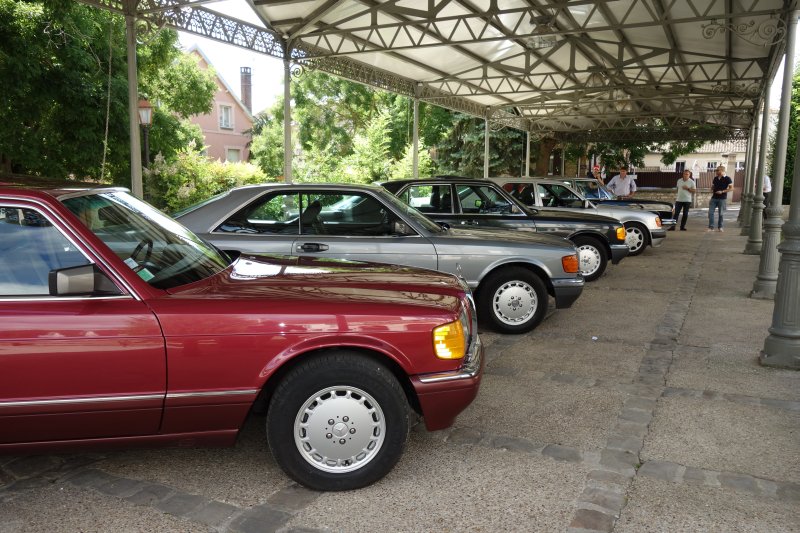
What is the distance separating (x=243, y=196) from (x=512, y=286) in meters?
2.88

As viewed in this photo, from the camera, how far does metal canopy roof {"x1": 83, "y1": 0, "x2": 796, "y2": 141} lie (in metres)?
11.6

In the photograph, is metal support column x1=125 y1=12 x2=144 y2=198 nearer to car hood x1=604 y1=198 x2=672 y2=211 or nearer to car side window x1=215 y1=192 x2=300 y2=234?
car side window x1=215 y1=192 x2=300 y2=234

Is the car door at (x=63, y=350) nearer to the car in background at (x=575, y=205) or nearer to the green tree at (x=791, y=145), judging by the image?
the car in background at (x=575, y=205)

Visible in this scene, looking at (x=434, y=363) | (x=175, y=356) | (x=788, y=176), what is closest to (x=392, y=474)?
(x=434, y=363)

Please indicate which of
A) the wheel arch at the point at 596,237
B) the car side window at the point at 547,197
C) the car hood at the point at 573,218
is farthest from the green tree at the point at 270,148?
the wheel arch at the point at 596,237

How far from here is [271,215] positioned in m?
6.13

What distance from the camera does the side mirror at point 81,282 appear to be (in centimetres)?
287

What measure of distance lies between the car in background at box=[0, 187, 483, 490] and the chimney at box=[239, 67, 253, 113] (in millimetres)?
65103

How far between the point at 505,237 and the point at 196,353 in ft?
14.3

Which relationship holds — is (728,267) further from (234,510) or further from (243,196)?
(234,510)

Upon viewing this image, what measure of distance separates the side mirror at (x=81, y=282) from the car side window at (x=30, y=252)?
0.35 feet

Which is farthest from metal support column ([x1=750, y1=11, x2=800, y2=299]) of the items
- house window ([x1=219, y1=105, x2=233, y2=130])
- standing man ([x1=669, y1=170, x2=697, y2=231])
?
house window ([x1=219, y1=105, x2=233, y2=130])

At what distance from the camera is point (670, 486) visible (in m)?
3.49

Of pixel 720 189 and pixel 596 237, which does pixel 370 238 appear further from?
pixel 720 189
